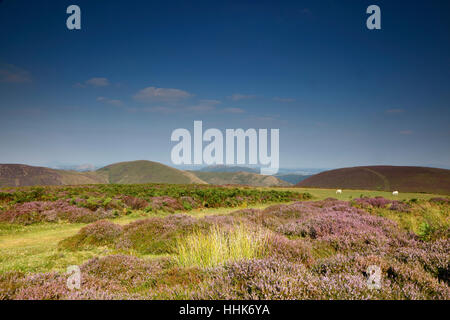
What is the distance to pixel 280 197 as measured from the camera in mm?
30594

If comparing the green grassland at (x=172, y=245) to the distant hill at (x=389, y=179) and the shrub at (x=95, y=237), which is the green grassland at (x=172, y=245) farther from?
the distant hill at (x=389, y=179)

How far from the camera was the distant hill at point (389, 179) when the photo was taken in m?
34.0

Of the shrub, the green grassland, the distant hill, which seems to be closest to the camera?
the green grassland

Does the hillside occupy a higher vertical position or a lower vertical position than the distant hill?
Answer: lower

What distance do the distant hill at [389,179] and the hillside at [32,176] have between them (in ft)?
606

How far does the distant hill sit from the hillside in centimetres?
18463

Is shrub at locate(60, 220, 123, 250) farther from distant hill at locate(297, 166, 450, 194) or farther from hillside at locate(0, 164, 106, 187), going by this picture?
hillside at locate(0, 164, 106, 187)

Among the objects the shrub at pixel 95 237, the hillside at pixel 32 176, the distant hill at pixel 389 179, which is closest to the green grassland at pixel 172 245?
the shrub at pixel 95 237

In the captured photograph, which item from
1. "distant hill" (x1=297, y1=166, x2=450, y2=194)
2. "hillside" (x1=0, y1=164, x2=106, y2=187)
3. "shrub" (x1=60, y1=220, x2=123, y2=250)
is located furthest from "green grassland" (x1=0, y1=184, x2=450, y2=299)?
"hillside" (x1=0, y1=164, x2=106, y2=187)

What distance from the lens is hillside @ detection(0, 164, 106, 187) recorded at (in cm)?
17162

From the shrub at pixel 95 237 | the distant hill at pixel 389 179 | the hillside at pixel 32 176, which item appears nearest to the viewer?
the shrub at pixel 95 237

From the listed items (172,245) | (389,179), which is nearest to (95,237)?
(172,245)

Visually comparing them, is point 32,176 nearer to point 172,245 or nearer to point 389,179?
point 172,245
